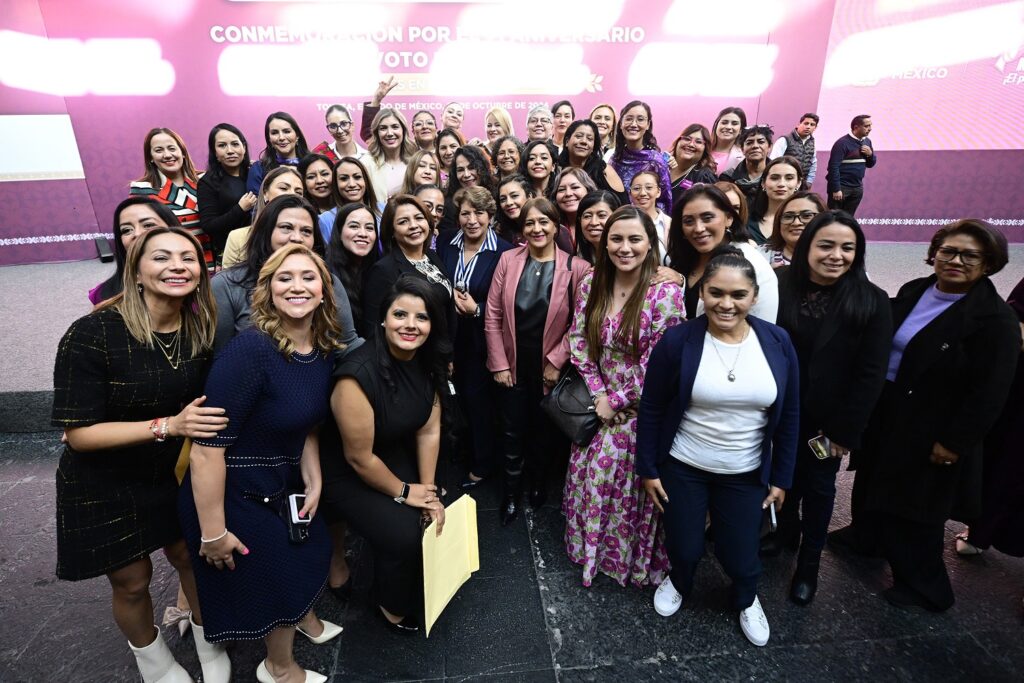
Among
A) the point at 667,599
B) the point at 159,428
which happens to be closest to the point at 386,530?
the point at 159,428

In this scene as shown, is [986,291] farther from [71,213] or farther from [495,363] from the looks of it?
[71,213]

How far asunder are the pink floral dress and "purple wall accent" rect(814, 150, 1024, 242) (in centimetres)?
792

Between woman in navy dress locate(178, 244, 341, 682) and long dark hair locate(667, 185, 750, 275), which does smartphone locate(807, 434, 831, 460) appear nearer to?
long dark hair locate(667, 185, 750, 275)

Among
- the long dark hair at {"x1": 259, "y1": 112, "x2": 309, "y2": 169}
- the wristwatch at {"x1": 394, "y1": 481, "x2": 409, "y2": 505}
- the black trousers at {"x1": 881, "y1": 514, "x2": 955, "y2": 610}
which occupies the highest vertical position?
the long dark hair at {"x1": 259, "y1": 112, "x2": 309, "y2": 169}

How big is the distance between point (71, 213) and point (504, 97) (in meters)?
6.58

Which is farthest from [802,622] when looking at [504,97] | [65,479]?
[504,97]

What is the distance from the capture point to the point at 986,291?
196 centimetres

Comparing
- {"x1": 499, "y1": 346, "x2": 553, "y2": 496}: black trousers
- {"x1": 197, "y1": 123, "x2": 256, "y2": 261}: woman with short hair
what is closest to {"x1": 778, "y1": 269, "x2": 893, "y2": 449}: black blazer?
{"x1": 499, "y1": 346, "x2": 553, "y2": 496}: black trousers

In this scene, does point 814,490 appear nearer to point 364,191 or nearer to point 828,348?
point 828,348

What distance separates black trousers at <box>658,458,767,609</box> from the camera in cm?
204

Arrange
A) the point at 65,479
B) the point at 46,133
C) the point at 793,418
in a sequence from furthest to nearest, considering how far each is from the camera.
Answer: the point at 46,133 → the point at 793,418 → the point at 65,479

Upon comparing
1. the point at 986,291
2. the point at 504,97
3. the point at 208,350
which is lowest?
the point at 208,350

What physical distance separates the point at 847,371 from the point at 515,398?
156 cm

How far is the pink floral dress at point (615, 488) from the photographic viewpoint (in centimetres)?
234
